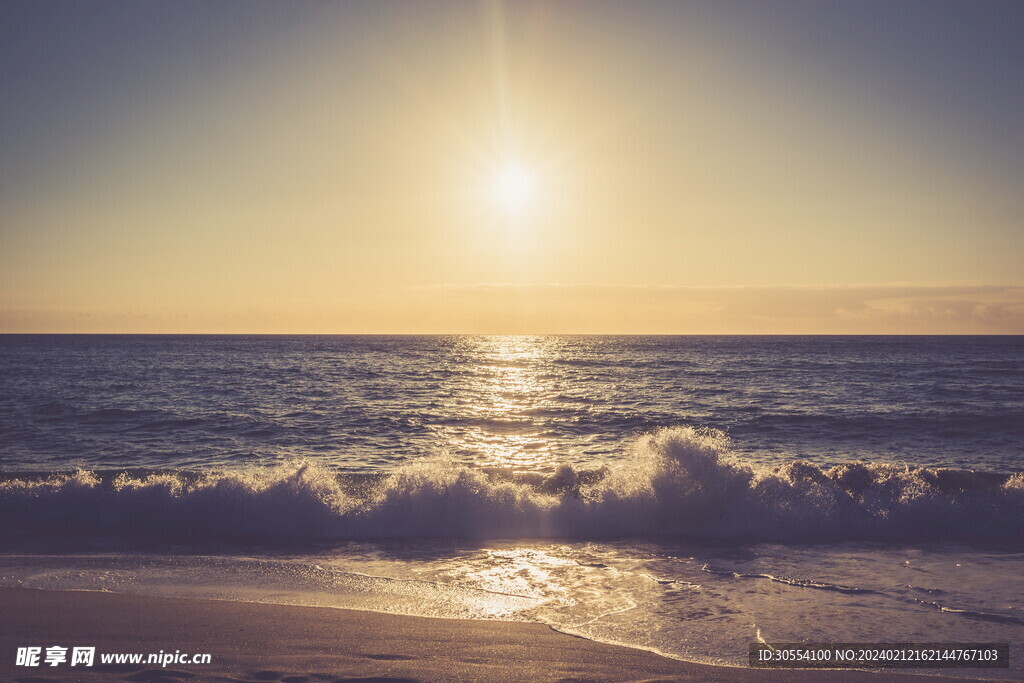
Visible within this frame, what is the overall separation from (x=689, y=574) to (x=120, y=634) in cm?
685

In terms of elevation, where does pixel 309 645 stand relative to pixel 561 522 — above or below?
above

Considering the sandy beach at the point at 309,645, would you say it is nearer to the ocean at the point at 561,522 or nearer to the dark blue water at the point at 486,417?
the ocean at the point at 561,522

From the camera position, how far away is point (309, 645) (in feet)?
20.4

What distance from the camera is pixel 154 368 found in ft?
167

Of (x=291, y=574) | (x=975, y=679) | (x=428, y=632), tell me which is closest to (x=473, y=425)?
(x=291, y=574)

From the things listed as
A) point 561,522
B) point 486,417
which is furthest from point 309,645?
point 486,417

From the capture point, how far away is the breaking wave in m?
11.4

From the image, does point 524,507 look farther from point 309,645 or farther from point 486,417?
point 486,417

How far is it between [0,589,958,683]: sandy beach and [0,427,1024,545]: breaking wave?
13.3 feet

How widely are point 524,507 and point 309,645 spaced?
20.5ft

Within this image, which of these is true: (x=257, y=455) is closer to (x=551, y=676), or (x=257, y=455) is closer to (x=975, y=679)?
(x=551, y=676)

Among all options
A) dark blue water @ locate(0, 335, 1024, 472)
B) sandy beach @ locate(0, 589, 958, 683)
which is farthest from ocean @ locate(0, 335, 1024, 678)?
sandy beach @ locate(0, 589, 958, 683)

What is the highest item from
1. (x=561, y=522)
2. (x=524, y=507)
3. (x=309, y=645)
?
(x=309, y=645)

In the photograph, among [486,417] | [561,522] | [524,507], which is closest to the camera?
[561,522]
